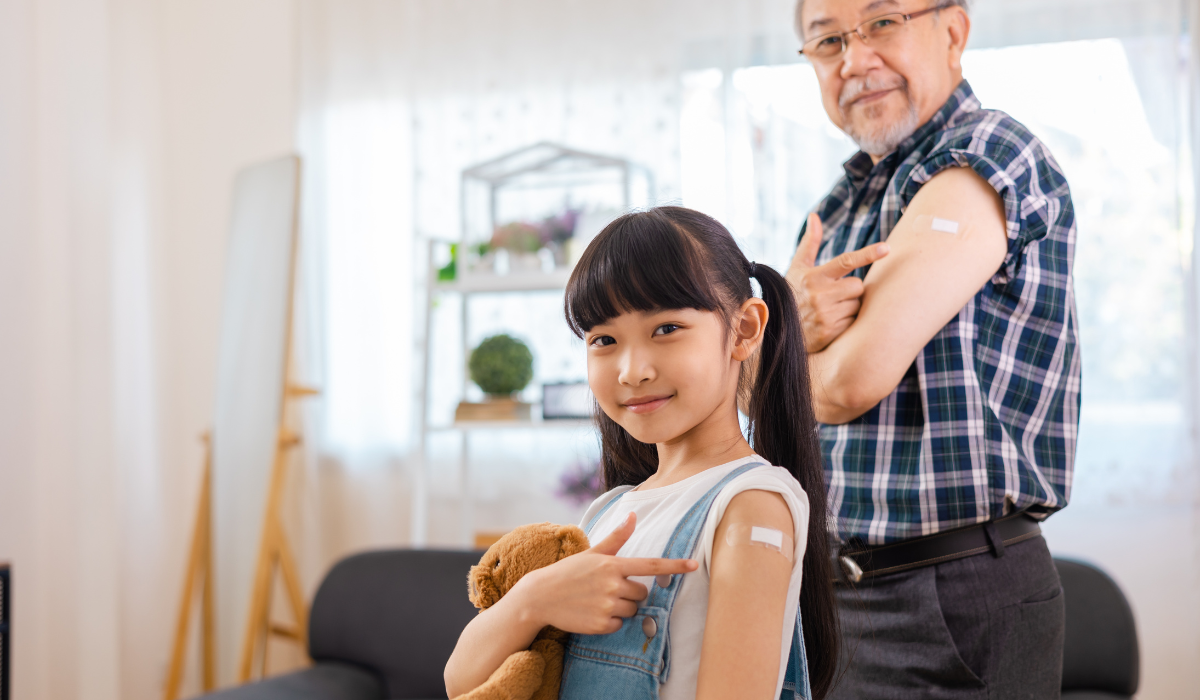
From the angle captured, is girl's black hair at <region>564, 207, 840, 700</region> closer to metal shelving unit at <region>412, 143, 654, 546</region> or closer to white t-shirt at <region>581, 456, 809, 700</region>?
white t-shirt at <region>581, 456, 809, 700</region>

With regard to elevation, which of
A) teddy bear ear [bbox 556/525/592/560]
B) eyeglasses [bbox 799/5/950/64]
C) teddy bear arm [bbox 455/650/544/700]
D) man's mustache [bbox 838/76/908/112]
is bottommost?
teddy bear arm [bbox 455/650/544/700]

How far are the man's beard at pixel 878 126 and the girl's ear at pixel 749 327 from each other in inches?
14.7

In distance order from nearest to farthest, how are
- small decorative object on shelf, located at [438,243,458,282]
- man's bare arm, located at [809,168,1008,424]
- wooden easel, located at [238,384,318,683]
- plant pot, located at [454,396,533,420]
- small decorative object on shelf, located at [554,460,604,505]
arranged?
man's bare arm, located at [809,168,1008,424]
wooden easel, located at [238,384,318,683]
plant pot, located at [454,396,533,420]
small decorative object on shelf, located at [554,460,604,505]
small decorative object on shelf, located at [438,243,458,282]

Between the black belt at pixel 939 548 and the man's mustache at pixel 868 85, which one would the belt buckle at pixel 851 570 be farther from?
the man's mustache at pixel 868 85

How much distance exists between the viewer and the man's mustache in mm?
1037

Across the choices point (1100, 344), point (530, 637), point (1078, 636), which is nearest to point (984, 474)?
point (530, 637)

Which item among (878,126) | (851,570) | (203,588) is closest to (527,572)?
(851,570)

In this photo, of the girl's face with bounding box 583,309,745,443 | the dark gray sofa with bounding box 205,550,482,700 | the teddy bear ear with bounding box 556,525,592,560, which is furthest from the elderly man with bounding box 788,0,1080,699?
the dark gray sofa with bounding box 205,550,482,700

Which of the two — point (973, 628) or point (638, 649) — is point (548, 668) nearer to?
point (638, 649)

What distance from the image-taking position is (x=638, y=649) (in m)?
0.70

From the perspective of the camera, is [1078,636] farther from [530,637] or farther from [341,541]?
[341,541]

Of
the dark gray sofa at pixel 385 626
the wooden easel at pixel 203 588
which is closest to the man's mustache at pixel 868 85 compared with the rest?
the dark gray sofa at pixel 385 626

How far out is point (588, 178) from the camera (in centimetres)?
294

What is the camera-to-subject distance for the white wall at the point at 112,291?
2656 millimetres
